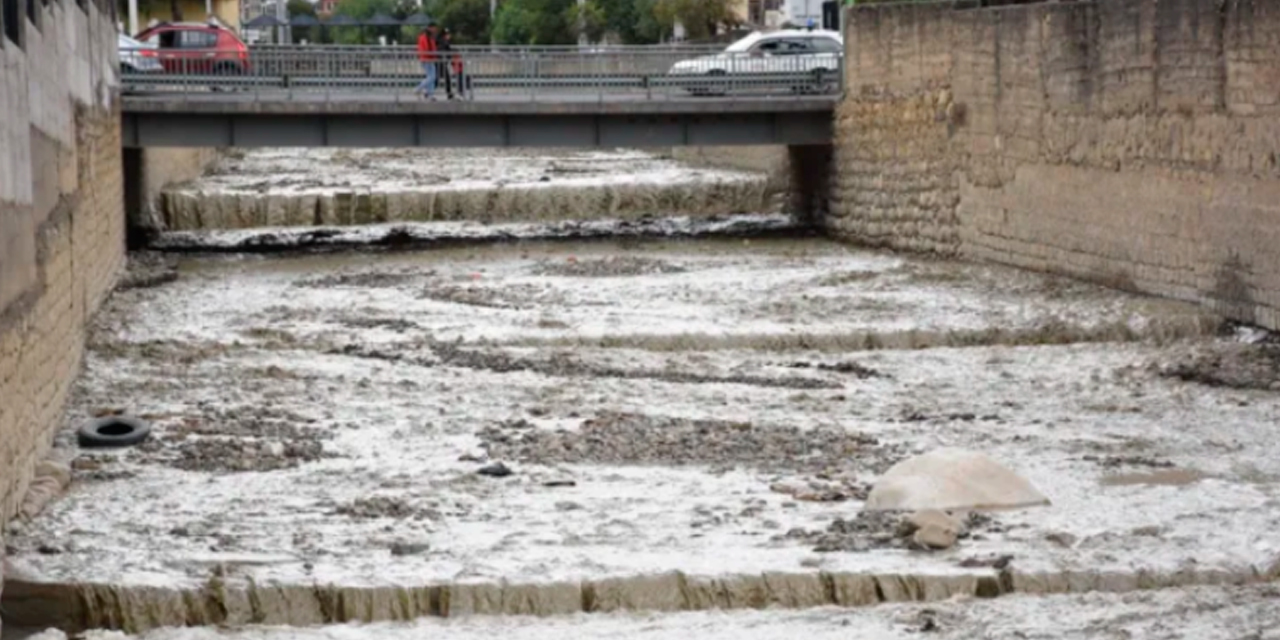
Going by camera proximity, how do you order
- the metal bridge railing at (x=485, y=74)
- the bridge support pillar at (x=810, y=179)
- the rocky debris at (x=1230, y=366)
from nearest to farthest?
the rocky debris at (x=1230, y=366)
the metal bridge railing at (x=485, y=74)
the bridge support pillar at (x=810, y=179)

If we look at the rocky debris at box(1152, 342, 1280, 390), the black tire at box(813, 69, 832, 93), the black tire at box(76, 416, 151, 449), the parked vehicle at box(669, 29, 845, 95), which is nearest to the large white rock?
the black tire at box(76, 416, 151, 449)

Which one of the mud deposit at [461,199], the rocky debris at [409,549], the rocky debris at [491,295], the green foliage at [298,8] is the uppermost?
the green foliage at [298,8]

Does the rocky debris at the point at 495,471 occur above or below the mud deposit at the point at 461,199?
below

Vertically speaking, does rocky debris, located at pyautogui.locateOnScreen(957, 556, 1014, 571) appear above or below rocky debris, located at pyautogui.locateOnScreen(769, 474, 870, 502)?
below

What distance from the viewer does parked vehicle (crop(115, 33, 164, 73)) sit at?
115 feet

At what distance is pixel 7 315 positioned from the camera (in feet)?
46.1

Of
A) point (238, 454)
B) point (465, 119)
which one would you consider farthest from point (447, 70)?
point (238, 454)

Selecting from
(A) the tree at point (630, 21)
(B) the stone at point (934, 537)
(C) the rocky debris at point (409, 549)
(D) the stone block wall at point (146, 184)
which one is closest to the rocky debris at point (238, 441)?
(C) the rocky debris at point (409, 549)

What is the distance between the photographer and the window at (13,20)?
1503 centimetres

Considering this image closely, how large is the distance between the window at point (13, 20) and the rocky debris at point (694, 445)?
461 centimetres

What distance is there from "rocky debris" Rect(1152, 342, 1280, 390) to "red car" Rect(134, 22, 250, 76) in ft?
56.2

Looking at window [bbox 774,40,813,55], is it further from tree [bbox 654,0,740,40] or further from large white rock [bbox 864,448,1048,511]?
large white rock [bbox 864,448,1048,511]

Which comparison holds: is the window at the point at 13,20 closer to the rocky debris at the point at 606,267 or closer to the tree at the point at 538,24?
the rocky debris at the point at 606,267

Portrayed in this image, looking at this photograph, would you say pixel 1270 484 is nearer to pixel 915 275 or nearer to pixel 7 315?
pixel 7 315
